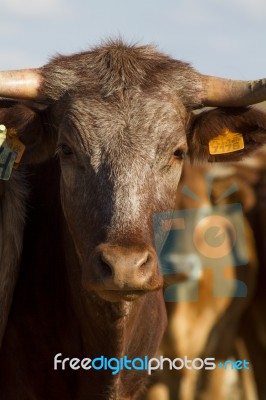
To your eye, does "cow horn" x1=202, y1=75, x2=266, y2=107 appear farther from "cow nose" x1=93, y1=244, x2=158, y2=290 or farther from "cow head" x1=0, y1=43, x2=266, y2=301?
"cow nose" x1=93, y1=244, x2=158, y2=290

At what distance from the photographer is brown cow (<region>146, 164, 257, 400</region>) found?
28.8 feet

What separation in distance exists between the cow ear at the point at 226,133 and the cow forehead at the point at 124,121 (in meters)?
A: 0.47

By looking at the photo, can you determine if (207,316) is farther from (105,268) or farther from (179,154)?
(105,268)

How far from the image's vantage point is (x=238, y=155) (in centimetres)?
552

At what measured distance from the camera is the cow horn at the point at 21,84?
4906mm

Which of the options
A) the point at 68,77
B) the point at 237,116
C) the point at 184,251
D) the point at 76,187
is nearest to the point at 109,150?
the point at 76,187

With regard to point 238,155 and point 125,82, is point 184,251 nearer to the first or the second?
point 238,155

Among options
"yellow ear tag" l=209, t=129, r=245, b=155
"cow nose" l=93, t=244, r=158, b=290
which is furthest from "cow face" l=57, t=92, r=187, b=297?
"yellow ear tag" l=209, t=129, r=245, b=155

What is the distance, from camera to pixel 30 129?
Result: 16.5 feet

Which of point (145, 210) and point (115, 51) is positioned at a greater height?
point (115, 51)

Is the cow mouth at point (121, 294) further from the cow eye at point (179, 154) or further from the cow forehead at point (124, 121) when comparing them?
the cow eye at point (179, 154)

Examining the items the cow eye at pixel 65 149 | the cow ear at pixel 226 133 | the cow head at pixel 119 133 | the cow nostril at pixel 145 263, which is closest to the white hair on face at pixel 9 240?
the cow head at pixel 119 133

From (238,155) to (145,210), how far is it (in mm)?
1381

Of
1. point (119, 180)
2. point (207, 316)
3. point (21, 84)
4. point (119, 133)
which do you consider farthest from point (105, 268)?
point (207, 316)
